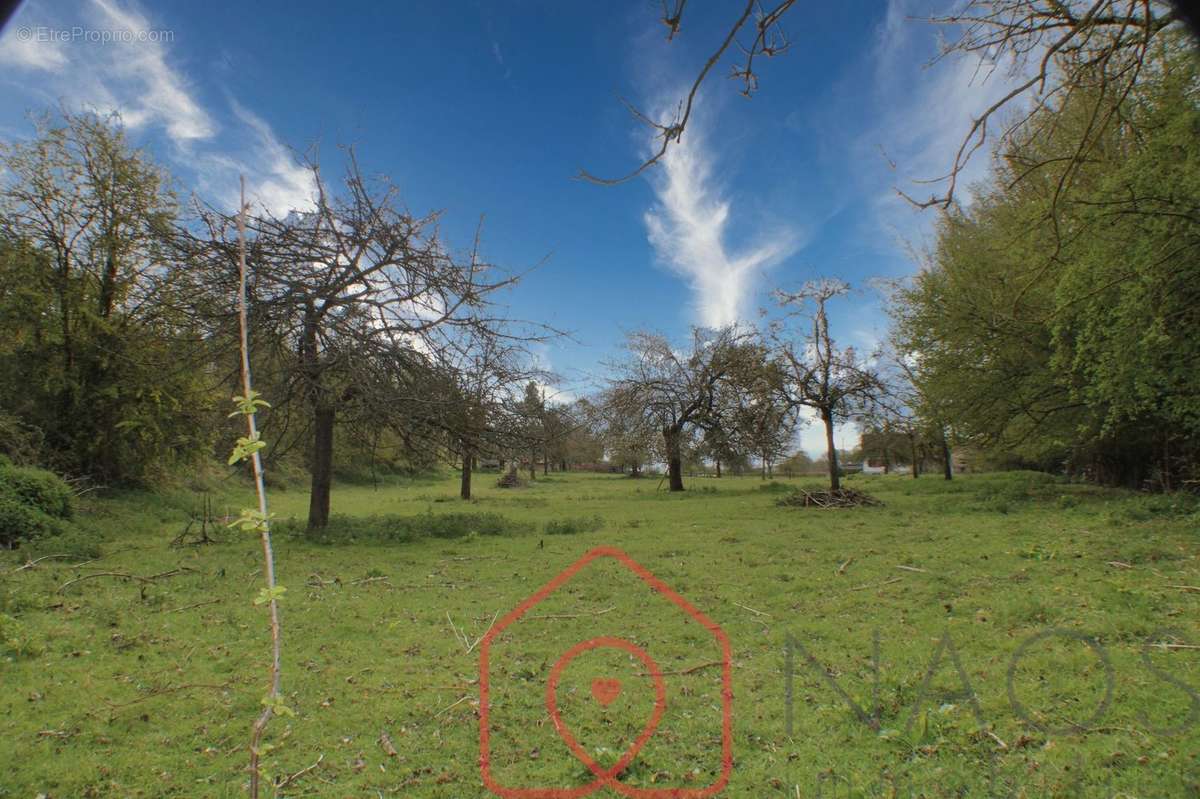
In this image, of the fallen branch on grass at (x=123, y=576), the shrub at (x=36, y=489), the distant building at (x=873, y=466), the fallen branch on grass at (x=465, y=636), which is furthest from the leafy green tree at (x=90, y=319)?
the distant building at (x=873, y=466)

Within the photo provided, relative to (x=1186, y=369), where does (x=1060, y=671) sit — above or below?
below

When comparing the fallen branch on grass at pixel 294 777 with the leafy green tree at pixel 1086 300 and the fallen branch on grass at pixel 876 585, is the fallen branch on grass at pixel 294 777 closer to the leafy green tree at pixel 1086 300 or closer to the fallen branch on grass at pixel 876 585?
the leafy green tree at pixel 1086 300

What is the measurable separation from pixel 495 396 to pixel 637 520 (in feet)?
15.2

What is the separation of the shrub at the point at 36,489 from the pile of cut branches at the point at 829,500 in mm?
16807

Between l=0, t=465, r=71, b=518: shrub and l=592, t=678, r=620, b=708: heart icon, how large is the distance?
10.8m

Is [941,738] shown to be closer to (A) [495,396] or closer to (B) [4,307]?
(A) [495,396]

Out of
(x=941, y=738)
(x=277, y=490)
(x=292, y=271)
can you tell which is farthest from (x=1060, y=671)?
(x=277, y=490)

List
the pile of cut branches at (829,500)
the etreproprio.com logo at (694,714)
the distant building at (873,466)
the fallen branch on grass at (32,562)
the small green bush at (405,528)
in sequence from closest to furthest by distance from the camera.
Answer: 1. the etreproprio.com logo at (694,714)
2. the fallen branch on grass at (32,562)
3. the small green bush at (405,528)
4. the pile of cut branches at (829,500)
5. the distant building at (873,466)

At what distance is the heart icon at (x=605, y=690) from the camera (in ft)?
12.3

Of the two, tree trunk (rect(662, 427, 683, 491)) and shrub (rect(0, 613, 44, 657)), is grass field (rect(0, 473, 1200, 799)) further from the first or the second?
tree trunk (rect(662, 427, 683, 491))

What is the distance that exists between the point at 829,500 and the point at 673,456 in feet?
28.0

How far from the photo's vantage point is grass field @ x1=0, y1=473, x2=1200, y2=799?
283 centimetres

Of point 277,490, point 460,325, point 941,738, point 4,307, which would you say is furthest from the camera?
point 277,490

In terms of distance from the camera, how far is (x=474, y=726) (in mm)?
3404
